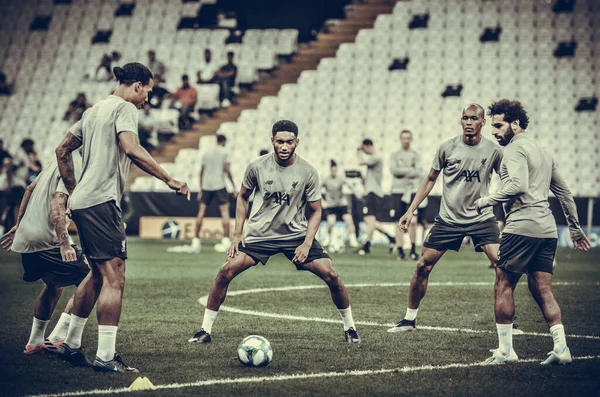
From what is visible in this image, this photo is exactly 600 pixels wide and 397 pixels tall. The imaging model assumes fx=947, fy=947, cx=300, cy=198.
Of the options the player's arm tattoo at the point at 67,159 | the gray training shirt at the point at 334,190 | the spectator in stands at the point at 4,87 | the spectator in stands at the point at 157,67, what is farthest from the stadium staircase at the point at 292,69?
the player's arm tattoo at the point at 67,159

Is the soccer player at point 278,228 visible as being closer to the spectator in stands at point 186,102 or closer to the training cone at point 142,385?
the training cone at point 142,385

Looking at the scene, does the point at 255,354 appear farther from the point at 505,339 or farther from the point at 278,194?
the point at 505,339

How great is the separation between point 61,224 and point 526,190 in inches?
139

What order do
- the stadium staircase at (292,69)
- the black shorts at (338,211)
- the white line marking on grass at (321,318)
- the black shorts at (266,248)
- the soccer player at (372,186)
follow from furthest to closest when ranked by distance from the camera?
the stadium staircase at (292,69) < the black shorts at (338,211) < the soccer player at (372,186) < the white line marking on grass at (321,318) < the black shorts at (266,248)

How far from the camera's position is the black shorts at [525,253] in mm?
7332

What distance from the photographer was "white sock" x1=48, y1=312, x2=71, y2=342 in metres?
7.70

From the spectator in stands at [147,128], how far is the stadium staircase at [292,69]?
1.82 feet

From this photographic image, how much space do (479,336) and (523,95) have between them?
19.9m

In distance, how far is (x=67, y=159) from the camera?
23.0 ft

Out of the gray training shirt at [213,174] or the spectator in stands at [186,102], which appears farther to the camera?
the spectator in stands at [186,102]

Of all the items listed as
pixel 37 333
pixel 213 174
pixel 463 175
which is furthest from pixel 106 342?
pixel 213 174

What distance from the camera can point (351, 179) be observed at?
25375 millimetres

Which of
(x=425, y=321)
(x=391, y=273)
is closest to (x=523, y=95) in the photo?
(x=391, y=273)

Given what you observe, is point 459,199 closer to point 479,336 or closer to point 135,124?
point 479,336
